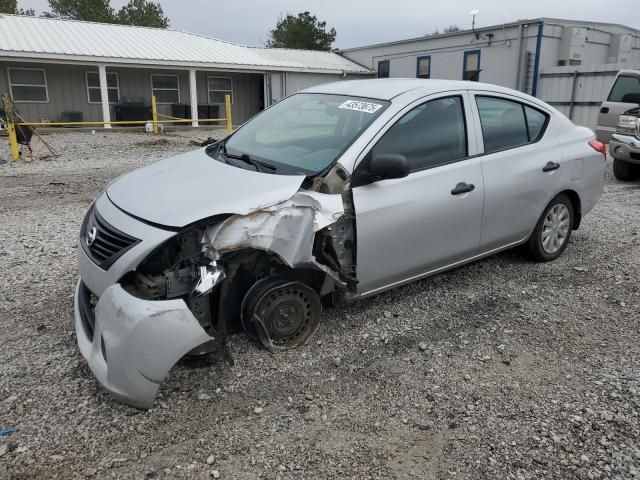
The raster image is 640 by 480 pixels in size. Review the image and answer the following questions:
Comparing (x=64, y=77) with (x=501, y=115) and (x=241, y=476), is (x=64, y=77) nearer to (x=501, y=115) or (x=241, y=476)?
(x=501, y=115)

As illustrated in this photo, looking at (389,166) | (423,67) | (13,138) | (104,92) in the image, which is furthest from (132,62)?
(389,166)

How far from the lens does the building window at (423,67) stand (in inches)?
941

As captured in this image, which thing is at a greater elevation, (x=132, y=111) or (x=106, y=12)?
(x=106, y=12)

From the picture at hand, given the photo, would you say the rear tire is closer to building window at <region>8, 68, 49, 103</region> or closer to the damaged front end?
the damaged front end

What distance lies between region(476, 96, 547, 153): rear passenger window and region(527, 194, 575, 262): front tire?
27.9 inches

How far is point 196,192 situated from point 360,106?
144 cm

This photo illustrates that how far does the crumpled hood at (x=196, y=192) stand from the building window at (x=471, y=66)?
66.2ft

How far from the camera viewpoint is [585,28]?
66.0 ft

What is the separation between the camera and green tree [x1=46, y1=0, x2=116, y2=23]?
148 feet

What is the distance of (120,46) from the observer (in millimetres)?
20828

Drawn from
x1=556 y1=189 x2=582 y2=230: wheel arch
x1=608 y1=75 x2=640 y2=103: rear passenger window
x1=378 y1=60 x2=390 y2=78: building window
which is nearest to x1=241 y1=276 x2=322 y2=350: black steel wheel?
A: x1=556 y1=189 x2=582 y2=230: wheel arch

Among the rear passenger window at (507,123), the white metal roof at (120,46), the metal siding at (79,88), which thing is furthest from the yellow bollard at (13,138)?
the rear passenger window at (507,123)

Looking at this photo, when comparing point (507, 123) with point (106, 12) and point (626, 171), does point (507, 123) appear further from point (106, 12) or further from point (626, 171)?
point (106, 12)

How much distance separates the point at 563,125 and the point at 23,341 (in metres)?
4.86
